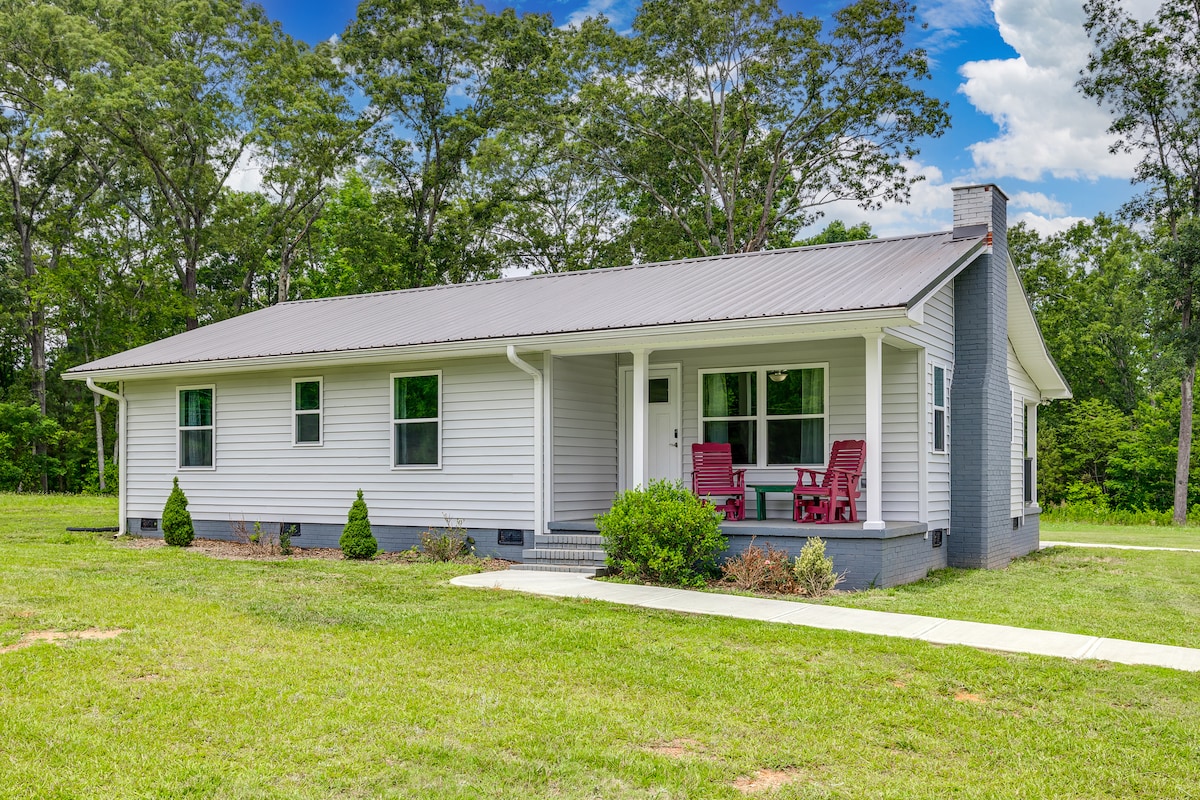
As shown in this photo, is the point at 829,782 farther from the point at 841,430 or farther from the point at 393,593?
the point at 841,430

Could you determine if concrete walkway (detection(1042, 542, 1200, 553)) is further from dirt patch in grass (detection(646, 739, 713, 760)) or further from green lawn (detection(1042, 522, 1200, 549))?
dirt patch in grass (detection(646, 739, 713, 760))

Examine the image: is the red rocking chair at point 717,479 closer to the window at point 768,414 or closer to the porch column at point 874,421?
the window at point 768,414

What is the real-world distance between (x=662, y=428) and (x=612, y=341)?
85.7 inches

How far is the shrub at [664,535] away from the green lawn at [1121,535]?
10.9m

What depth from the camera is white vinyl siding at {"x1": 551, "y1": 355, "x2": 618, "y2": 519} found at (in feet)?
40.6

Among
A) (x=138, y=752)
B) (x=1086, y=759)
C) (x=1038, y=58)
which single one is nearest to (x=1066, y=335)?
(x=1038, y=58)

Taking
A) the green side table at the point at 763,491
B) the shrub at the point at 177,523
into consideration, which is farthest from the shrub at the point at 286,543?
the green side table at the point at 763,491

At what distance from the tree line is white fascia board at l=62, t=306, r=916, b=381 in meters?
15.0

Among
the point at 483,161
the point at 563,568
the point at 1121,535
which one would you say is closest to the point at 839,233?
the point at 483,161

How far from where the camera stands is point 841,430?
1209 cm

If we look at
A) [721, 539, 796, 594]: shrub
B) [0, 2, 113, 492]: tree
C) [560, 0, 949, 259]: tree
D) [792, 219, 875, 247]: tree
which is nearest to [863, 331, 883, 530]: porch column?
[721, 539, 796, 594]: shrub

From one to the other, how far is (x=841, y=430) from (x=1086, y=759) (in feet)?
25.0

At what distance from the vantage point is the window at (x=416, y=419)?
42.5ft

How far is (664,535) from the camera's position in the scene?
10.0 meters
